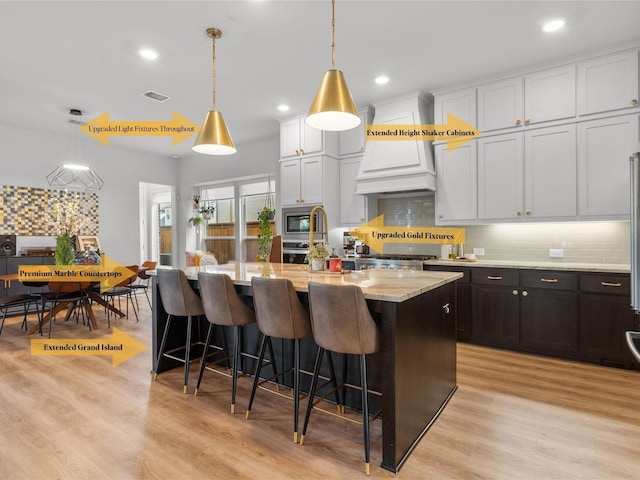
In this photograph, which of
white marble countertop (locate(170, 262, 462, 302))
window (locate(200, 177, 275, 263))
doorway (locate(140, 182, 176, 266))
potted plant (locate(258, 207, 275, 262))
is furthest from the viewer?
doorway (locate(140, 182, 176, 266))

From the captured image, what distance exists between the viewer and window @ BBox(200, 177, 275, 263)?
6902mm

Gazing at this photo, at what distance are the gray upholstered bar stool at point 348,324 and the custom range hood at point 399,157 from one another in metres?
2.74

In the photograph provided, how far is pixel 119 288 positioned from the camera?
17.7 feet

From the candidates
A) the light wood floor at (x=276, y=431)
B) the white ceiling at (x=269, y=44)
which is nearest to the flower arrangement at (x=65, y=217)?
the white ceiling at (x=269, y=44)

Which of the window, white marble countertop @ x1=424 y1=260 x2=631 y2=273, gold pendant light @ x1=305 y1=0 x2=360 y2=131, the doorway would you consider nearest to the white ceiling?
gold pendant light @ x1=305 y1=0 x2=360 y2=131

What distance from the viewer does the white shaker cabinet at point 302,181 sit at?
16.6 feet

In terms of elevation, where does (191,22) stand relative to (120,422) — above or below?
above

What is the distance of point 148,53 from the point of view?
11.5 ft

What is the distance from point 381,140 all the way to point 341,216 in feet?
3.78

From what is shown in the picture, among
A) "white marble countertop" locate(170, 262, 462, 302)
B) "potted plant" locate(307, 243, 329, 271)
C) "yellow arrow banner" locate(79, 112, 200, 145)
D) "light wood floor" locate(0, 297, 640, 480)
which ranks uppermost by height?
"yellow arrow banner" locate(79, 112, 200, 145)

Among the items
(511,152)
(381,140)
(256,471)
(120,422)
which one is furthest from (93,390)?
(511,152)

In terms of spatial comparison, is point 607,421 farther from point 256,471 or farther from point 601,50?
point 601,50

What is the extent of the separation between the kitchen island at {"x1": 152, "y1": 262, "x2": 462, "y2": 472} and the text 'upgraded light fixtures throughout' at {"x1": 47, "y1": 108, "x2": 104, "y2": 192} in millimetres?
4790

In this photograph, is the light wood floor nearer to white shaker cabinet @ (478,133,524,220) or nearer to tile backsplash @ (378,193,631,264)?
tile backsplash @ (378,193,631,264)
